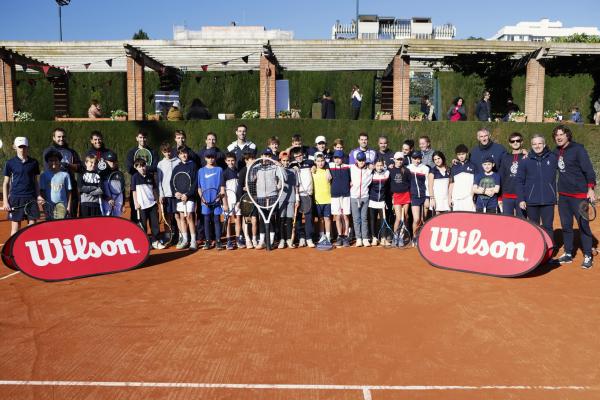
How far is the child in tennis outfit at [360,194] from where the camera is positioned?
1002cm

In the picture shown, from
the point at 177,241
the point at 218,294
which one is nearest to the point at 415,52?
the point at 177,241

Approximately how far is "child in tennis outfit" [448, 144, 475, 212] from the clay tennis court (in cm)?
146

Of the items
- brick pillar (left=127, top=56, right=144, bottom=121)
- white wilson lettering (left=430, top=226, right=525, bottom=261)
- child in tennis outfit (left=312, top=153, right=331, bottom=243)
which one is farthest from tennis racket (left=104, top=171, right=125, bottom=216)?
brick pillar (left=127, top=56, right=144, bottom=121)

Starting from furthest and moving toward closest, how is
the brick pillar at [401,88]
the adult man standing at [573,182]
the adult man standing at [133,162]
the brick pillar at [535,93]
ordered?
the brick pillar at [535,93], the brick pillar at [401,88], the adult man standing at [133,162], the adult man standing at [573,182]

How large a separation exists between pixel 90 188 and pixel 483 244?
6.98 meters

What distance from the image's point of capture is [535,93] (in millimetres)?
19531

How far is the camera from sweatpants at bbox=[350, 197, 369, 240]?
10070 mm

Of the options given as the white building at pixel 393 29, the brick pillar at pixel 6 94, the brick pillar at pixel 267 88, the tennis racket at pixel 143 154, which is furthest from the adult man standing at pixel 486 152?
the white building at pixel 393 29

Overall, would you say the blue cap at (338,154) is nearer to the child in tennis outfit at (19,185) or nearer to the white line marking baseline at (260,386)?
the child in tennis outfit at (19,185)

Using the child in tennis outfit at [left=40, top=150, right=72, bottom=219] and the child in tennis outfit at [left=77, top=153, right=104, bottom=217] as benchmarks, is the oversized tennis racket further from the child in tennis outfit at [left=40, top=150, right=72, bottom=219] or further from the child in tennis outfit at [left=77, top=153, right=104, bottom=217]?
the child in tennis outfit at [left=40, top=150, right=72, bottom=219]

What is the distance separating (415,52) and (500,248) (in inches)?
509

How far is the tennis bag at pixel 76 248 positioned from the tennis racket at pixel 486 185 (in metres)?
5.86

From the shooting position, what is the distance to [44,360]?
5.07m

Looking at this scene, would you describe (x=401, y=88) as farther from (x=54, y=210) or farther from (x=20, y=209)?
(x=20, y=209)
